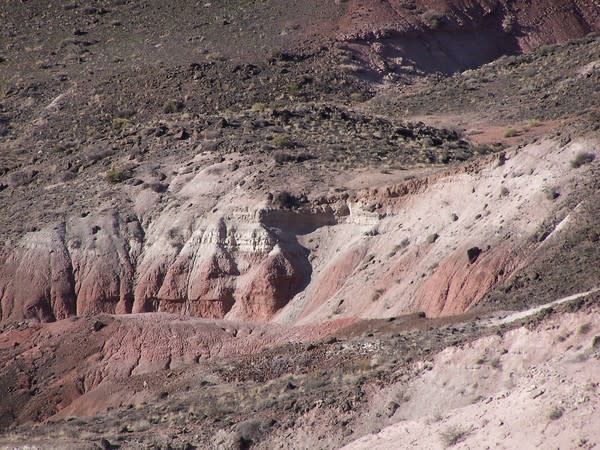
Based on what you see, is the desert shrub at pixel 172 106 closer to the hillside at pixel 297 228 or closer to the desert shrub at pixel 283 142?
the hillside at pixel 297 228

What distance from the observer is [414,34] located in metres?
80.3

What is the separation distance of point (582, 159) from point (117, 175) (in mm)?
23149

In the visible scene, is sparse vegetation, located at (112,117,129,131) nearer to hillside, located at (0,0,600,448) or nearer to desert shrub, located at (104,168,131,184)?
hillside, located at (0,0,600,448)

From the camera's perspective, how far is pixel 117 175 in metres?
56.1

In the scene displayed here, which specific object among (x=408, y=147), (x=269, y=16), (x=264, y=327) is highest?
(x=269, y=16)

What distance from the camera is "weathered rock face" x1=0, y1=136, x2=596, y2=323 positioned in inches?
1524

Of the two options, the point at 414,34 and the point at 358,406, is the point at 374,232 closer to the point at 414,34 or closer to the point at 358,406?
the point at 358,406

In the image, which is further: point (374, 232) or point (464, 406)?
point (374, 232)

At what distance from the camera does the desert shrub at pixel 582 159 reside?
38312mm

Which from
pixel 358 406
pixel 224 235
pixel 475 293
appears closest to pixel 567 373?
pixel 358 406

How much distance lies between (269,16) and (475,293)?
48.3 meters

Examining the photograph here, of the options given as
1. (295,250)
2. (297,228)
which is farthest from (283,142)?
(295,250)

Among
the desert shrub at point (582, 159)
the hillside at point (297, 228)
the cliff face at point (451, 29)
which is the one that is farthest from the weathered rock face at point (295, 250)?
the cliff face at point (451, 29)

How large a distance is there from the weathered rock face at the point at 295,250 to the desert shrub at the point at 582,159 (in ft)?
1.07
